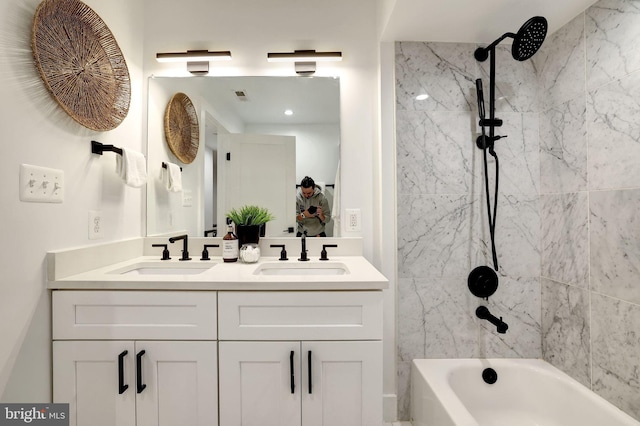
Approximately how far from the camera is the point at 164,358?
3.65 ft

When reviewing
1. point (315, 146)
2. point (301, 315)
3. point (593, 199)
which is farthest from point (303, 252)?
point (593, 199)

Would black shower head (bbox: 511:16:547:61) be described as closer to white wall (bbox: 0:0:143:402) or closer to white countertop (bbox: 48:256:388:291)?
white countertop (bbox: 48:256:388:291)

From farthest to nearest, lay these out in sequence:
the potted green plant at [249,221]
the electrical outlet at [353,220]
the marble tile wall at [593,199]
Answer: the electrical outlet at [353,220] → the potted green plant at [249,221] → the marble tile wall at [593,199]

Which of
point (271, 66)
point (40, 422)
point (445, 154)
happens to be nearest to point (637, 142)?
point (445, 154)

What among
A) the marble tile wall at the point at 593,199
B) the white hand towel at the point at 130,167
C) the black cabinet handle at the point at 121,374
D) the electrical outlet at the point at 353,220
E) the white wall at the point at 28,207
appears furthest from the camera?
the electrical outlet at the point at 353,220

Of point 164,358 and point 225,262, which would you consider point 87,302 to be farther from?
point 225,262

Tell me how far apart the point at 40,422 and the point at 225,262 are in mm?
861

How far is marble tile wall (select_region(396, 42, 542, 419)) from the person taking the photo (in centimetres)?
165

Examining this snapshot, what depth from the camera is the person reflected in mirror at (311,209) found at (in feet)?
5.72

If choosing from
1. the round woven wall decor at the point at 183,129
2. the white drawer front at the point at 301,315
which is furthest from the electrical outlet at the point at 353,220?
the round woven wall decor at the point at 183,129

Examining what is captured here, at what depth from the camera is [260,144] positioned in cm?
175

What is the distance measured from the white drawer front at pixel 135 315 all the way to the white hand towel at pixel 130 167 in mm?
563

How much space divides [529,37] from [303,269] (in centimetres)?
153

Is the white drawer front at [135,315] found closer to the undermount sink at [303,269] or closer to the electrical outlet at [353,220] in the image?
the undermount sink at [303,269]
